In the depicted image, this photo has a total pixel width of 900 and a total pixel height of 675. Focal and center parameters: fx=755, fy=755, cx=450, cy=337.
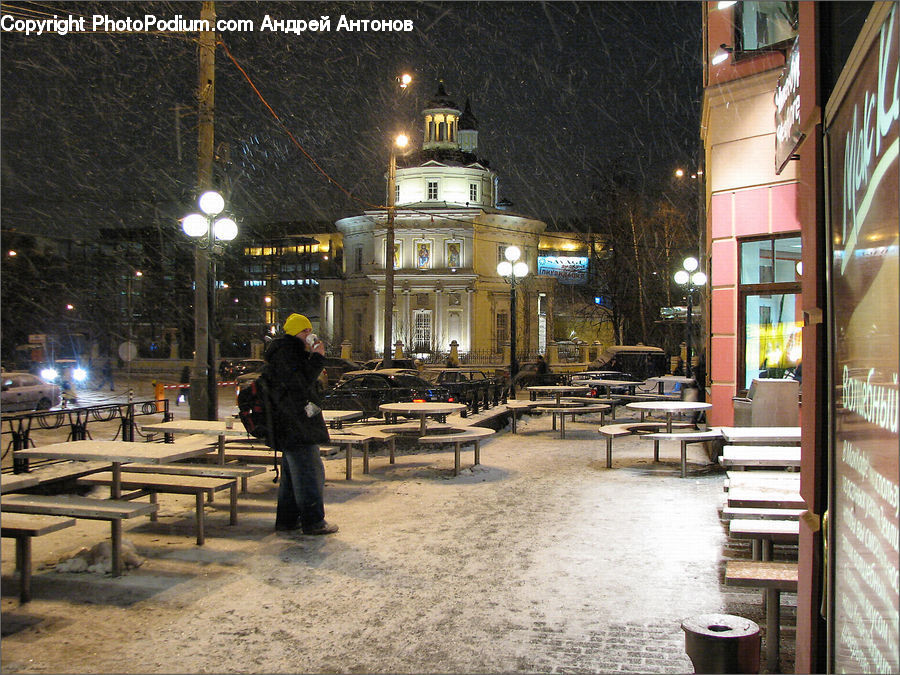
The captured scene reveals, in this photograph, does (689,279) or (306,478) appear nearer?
(306,478)

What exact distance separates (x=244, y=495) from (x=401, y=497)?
1.98m

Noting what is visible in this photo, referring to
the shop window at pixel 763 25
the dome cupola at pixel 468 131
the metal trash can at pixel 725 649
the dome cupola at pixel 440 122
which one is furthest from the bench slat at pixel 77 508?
the dome cupola at pixel 468 131

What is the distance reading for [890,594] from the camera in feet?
5.95

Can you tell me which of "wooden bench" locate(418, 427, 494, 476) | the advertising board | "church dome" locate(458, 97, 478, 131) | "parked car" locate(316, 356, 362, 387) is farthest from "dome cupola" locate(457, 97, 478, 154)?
the advertising board

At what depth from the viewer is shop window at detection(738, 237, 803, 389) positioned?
11672 mm

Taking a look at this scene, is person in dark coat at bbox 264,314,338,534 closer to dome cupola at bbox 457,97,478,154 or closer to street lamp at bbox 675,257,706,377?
street lamp at bbox 675,257,706,377

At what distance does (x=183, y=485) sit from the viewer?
7.14m

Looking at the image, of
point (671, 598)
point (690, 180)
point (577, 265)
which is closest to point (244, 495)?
point (671, 598)

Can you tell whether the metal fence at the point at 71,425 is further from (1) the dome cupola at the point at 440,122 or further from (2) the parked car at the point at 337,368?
(1) the dome cupola at the point at 440,122

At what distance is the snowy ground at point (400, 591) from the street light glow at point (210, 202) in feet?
16.2

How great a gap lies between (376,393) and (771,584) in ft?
50.7

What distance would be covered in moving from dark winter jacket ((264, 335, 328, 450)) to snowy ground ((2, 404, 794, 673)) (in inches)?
41.1

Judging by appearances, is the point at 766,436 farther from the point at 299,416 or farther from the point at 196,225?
the point at 196,225

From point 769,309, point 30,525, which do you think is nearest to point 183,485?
point 30,525
